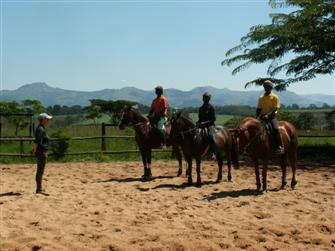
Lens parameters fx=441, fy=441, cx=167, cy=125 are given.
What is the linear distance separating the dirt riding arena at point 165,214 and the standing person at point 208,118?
1045mm

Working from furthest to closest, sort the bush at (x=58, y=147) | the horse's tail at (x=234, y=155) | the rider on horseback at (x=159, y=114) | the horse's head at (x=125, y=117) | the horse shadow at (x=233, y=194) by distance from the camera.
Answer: the bush at (x=58, y=147), the horse's head at (x=125, y=117), the rider on horseback at (x=159, y=114), the horse's tail at (x=234, y=155), the horse shadow at (x=233, y=194)

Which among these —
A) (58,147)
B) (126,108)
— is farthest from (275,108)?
(58,147)

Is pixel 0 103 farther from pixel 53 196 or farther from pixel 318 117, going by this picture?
pixel 53 196

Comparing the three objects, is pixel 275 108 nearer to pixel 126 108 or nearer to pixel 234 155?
pixel 234 155

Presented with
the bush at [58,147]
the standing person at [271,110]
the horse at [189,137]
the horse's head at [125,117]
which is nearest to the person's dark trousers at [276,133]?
the standing person at [271,110]

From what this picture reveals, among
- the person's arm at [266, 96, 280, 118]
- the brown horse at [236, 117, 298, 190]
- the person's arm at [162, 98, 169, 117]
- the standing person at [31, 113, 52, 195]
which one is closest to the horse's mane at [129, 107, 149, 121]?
the person's arm at [162, 98, 169, 117]

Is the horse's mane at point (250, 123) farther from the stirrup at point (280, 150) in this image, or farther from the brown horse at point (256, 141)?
the stirrup at point (280, 150)

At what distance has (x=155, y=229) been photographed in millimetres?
6770

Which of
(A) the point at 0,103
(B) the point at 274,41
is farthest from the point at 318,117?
(A) the point at 0,103

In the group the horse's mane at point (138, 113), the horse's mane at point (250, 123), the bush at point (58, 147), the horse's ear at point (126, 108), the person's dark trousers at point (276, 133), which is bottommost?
the bush at point (58, 147)

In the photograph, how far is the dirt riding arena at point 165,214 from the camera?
6.19 metres

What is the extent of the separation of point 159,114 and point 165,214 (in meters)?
4.38

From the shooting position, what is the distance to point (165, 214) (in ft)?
25.5

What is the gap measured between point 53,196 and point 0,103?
25147 mm
